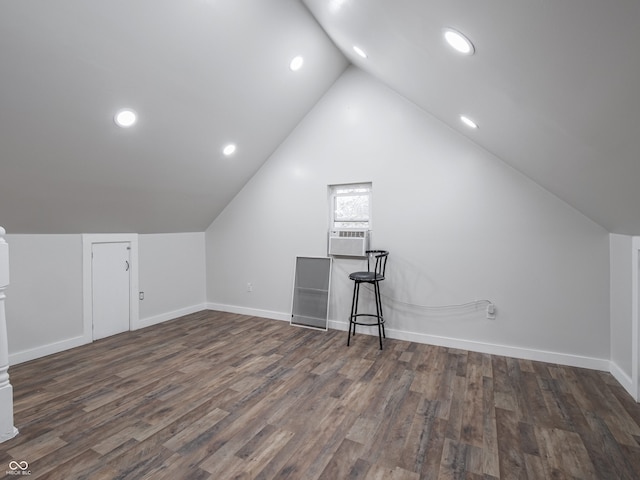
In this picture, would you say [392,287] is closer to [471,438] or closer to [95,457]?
[471,438]

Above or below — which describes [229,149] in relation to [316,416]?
above

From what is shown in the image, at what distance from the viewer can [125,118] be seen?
9.24 ft

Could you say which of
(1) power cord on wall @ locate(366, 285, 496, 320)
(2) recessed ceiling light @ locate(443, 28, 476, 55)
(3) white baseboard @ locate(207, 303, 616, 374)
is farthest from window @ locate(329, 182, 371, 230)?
(2) recessed ceiling light @ locate(443, 28, 476, 55)

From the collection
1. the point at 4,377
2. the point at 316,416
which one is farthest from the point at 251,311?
the point at 4,377

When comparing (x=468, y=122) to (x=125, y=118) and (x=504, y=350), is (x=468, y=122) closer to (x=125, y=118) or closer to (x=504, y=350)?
(x=504, y=350)

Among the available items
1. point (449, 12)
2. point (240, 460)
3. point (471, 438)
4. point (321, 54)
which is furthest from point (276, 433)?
point (321, 54)

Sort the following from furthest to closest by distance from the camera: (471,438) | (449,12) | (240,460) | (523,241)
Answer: (523,241), (471,438), (240,460), (449,12)

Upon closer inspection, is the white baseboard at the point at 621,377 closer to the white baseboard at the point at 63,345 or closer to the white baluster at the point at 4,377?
the white baluster at the point at 4,377

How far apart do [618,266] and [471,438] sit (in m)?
2.03

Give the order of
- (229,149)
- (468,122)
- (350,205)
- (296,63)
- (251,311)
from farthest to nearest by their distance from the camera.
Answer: (251,311) < (350,205) < (229,149) < (296,63) < (468,122)

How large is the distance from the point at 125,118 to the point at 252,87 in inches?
48.9

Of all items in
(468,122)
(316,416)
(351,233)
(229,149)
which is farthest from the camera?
(351,233)

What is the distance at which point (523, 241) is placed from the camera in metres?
3.34

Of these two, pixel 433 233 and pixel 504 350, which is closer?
pixel 504 350
